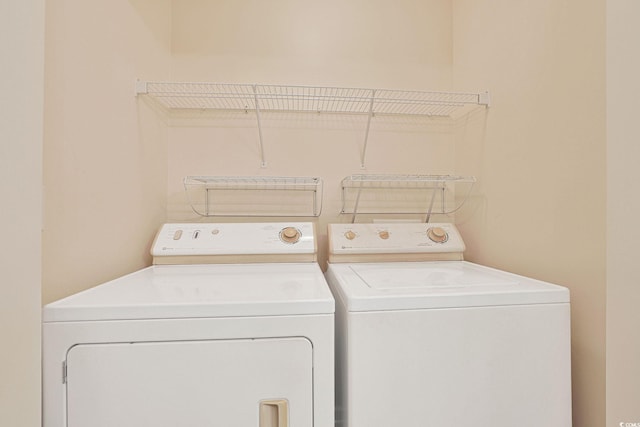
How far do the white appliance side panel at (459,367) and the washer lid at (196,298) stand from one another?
17cm

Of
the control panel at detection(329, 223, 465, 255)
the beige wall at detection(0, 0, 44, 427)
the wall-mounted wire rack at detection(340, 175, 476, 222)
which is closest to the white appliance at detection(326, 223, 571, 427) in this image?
the control panel at detection(329, 223, 465, 255)

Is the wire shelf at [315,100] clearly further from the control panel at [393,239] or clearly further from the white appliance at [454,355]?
the white appliance at [454,355]

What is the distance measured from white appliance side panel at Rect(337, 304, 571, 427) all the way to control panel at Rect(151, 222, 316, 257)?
2.07ft

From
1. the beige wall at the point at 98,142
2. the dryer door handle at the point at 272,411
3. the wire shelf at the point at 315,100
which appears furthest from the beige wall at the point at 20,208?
the wire shelf at the point at 315,100

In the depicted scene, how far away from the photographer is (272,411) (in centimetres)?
78

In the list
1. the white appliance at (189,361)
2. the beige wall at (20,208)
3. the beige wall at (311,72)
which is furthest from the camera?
the beige wall at (311,72)

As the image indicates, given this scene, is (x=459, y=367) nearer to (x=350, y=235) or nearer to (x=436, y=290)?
(x=436, y=290)

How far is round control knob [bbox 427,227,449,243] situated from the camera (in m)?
1.55

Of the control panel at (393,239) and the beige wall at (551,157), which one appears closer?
the beige wall at (551,157)

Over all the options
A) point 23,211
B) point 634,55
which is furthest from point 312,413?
point 634,55

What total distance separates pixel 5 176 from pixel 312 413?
2.95 ft

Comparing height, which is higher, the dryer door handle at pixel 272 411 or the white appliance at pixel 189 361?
the white appliance at pixel 189 361

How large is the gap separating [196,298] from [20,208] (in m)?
0.44

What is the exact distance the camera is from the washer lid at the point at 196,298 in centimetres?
77
